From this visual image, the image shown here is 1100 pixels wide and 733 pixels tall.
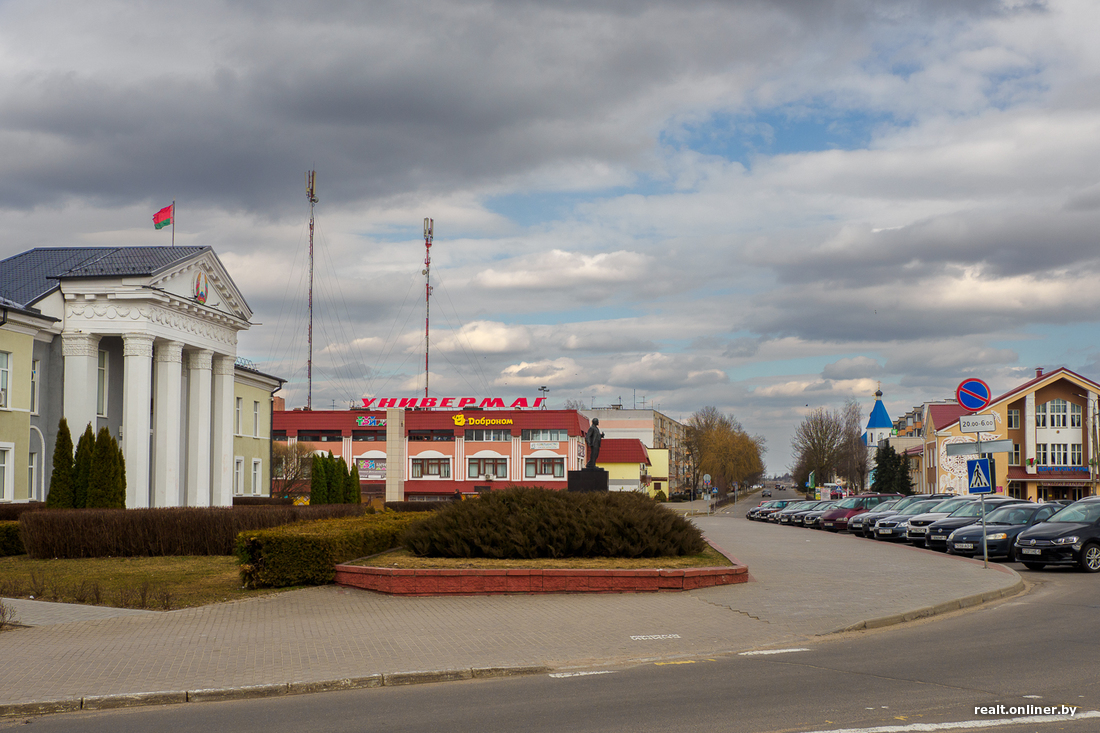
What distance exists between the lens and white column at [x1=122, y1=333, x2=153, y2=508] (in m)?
35.8

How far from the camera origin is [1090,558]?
18.4m

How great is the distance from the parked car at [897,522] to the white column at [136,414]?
27.9 metres

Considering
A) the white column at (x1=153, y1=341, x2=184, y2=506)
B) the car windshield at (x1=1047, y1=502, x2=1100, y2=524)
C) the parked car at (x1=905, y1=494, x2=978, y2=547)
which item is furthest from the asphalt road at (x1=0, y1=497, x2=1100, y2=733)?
the white column at (x1=153, y1=341, x2=184, y2=506)

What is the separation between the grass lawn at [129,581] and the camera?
1361cm

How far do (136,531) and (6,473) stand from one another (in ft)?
38.4

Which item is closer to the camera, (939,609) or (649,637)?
(649,637)

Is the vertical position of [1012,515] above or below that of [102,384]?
below

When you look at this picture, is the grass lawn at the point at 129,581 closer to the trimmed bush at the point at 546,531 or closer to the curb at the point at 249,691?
the trimmed bush at the point at 546,531

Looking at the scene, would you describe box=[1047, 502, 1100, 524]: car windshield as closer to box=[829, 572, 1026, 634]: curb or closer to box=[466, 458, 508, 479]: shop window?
box=[829, 572, 1026, 634]: curb

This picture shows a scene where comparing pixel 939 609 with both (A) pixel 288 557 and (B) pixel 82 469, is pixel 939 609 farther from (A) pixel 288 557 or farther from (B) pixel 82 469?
(B) pixel 82 469

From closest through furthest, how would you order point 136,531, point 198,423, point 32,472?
point 136,531
point 32,472
point 198,423

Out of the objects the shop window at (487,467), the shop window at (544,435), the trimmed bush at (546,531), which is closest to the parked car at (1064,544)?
the trimmed bush at (546,531)

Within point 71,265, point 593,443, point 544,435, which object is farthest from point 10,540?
point 544,435

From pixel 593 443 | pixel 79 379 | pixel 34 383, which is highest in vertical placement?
pixel 79 379
